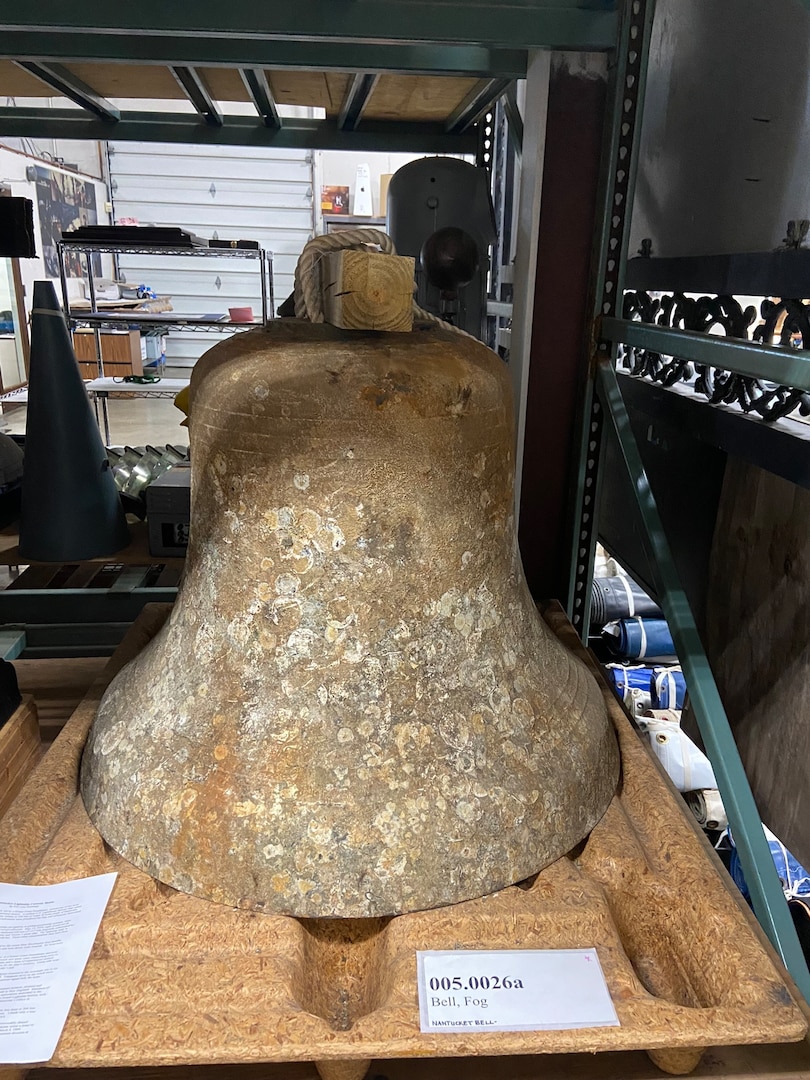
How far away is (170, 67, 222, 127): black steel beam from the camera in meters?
1.79

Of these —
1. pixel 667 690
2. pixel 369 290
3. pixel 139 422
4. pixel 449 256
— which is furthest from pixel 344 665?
pixel 139 422

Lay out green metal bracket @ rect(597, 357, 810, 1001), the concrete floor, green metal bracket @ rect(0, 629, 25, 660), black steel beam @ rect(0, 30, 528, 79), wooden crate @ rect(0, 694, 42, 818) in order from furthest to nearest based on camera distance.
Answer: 1. the concrete floor
2. black steel beam @ rect(0, 30, 528, 79)
3. green metal bracket @ rect(0, 629, 25, 660)
4. wooden crate @ rect(0, 694, 42, 818)
5. green metal bracket @ rect(597, 357, 810, 1001)

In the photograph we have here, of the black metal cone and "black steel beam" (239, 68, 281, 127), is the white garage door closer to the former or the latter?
"black steel beam" (239, 68, 281, 127)

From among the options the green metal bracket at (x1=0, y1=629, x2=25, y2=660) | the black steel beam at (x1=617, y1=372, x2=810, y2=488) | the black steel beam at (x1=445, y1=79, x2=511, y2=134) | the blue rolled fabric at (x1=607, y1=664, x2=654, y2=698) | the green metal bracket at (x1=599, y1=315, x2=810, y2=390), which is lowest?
the blue rolled fabric at (x1=607, y1=664, x2=654, y2=698)

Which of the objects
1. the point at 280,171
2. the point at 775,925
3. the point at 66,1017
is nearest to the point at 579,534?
the point at 775,925

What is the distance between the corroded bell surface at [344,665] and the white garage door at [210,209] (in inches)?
253

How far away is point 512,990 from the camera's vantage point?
781mm

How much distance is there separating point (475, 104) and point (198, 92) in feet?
2.37

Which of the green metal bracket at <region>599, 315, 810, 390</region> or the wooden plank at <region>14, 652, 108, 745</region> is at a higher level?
the green metal bracket at <region>599, 315, 810, 390</region>

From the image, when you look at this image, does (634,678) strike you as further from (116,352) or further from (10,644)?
(116,352)

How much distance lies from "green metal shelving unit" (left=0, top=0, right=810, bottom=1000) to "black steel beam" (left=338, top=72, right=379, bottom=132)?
18 millimetres

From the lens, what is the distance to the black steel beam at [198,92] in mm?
1791

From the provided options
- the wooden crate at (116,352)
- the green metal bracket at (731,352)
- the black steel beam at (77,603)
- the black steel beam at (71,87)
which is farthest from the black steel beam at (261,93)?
the wooden crate at (116,352)

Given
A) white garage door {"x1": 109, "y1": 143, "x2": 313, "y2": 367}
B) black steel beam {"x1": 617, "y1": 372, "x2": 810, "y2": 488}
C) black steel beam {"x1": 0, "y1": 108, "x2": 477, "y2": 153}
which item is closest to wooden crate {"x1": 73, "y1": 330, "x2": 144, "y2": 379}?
white garage door {"x1": 109, "y1": 143, "x2": 313, "y2": 367}
